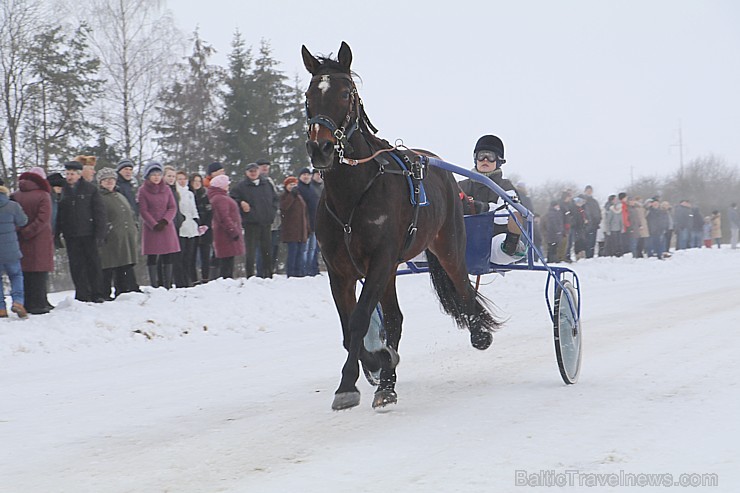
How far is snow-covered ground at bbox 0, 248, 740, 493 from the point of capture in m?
3.69

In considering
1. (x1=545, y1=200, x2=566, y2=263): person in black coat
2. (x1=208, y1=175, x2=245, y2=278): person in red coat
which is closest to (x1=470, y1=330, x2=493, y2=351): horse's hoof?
(x1=208, y1=175, x2=245, y2=278): person in red coat

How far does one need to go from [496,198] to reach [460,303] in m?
1.24

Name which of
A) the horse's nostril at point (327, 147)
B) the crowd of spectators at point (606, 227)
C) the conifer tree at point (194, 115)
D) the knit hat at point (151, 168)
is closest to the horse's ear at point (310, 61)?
the horse's nostril at point (327, 147)

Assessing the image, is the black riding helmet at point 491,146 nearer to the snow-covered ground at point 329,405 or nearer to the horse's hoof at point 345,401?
the snow-covered ground at point 329,405

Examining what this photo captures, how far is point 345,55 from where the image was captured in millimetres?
5012

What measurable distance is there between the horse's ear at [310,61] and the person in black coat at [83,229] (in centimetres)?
534

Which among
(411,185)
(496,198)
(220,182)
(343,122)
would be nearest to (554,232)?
(220,182)

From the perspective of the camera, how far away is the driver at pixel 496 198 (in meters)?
6.87

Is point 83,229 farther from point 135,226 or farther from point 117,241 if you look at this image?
point 135,226

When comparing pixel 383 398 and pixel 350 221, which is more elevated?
pixel 350 221

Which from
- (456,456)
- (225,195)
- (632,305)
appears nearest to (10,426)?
(456,456)

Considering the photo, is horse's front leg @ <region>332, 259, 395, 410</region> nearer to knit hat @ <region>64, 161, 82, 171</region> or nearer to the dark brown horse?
the dark brown horse

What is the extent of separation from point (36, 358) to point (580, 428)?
5205mm

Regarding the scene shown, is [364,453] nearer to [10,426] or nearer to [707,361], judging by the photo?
[10,426]
